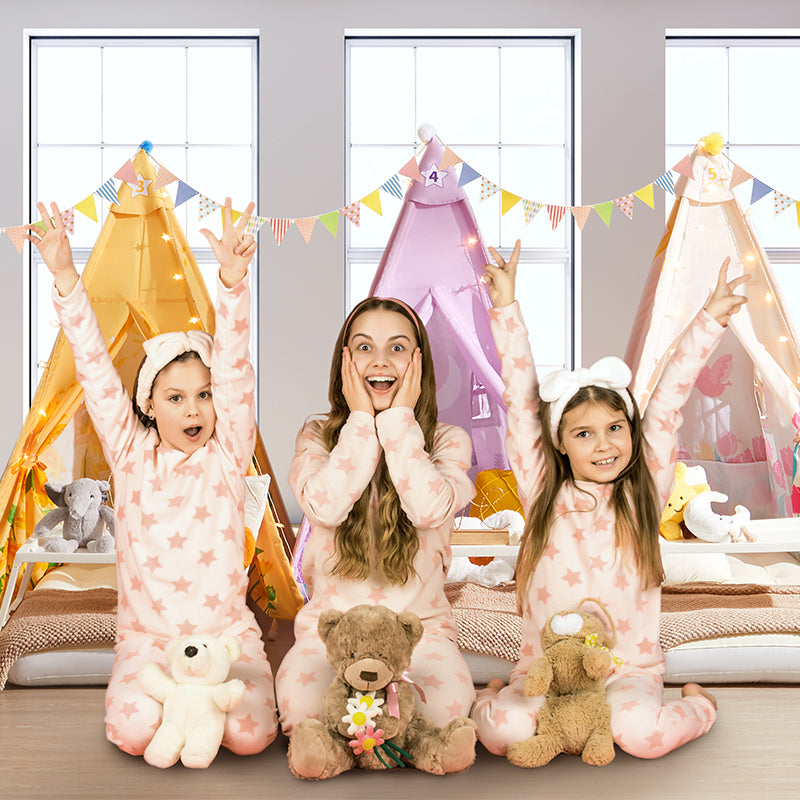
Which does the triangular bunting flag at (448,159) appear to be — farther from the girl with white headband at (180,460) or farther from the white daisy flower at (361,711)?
the white daisy flower at (361,711)

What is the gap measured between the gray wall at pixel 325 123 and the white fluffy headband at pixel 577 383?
9.38 feet

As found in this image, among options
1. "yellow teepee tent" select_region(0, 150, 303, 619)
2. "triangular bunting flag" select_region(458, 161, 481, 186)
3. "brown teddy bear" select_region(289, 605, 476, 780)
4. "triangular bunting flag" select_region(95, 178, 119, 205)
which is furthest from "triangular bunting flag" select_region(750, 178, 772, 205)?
"triangular bunting flag" select_region(95, 178, 119, 205)

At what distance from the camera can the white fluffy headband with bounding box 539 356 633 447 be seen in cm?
196

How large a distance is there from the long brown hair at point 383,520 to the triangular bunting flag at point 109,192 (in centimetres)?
136

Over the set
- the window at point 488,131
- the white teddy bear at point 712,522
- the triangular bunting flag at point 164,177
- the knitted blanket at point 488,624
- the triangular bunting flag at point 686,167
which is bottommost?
the knitted blanket at point 488,624

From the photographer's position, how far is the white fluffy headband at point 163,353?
6.51 ft

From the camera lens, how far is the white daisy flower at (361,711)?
161cm

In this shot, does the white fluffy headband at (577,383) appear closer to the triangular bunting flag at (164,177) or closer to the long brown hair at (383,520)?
the long brown hair at (383,520)

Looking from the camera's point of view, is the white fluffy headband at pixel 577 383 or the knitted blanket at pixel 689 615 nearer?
the white fluffy headband at pixel 577 383

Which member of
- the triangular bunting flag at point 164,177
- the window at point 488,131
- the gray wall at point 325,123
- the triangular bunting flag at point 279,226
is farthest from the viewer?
the window at point 488,131

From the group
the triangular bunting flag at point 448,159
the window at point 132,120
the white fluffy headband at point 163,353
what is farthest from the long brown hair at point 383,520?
the window at point 132,120

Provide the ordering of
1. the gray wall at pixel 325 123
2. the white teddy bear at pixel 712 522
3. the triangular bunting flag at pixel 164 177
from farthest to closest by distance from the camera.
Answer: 1. the gray wall at pixel 325 123
2. the triangular bunting flag at pixel 164 177
3. the white teddy bear at pixel 712 522

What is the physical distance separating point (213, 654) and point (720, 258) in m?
2.47

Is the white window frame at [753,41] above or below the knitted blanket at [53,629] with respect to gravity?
above
